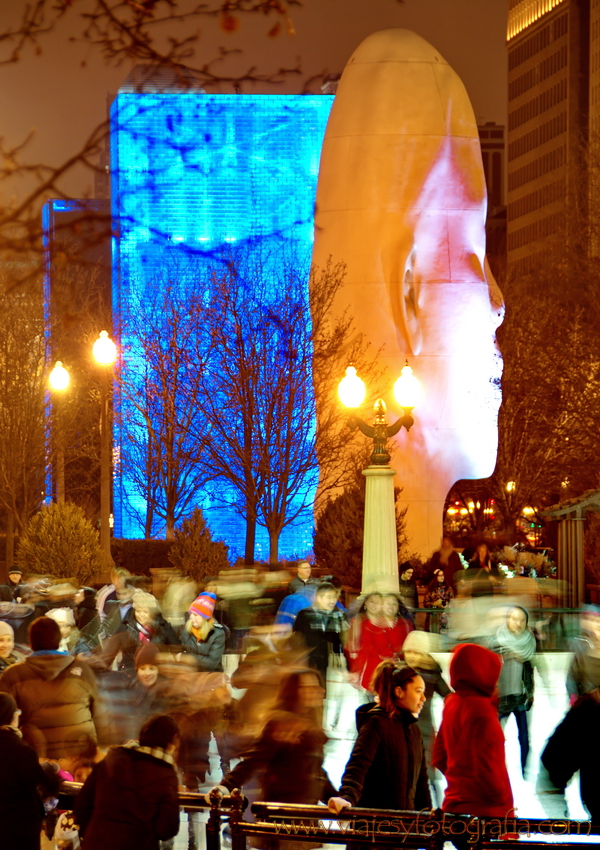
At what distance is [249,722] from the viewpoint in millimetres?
7684

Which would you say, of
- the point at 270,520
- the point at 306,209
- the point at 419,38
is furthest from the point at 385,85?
the point at 306,209

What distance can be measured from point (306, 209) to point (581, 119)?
303 ft

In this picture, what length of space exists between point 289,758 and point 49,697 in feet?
5.74

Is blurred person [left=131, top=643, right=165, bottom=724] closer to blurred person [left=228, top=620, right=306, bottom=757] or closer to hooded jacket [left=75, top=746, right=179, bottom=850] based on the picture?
blurred person [left=228, top=620, right=306, bottom=757]

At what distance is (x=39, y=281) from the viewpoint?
7.02 metres

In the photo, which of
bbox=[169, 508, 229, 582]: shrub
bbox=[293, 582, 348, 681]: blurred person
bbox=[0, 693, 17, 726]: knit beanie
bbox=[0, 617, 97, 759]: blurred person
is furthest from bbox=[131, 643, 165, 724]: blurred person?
bbox=[169, 508, 229, 582]: shrub

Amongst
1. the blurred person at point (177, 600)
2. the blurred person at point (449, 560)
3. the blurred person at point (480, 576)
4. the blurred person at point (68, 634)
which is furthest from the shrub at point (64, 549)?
the blurred person at point (68, 634)

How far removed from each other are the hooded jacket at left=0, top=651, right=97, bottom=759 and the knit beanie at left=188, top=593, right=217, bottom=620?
9.00 ft

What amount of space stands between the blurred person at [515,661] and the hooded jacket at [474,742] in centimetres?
419

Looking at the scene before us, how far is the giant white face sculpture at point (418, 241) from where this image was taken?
104 feet

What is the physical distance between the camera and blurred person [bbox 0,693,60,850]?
620 cm

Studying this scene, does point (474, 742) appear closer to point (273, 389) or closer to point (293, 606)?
point (293, 606)

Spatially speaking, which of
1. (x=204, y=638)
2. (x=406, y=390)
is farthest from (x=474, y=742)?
(x=406, y=390)

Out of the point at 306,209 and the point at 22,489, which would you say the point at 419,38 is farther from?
the point at 22,489
